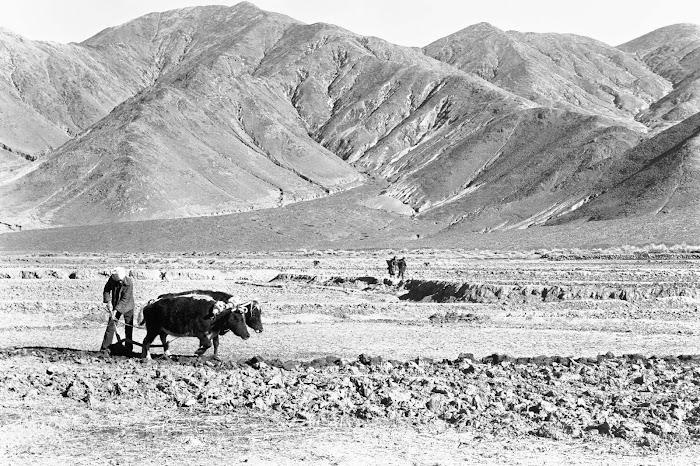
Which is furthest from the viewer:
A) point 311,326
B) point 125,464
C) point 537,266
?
point 537,266

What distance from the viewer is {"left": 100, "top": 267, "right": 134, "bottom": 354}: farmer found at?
16.0 meters

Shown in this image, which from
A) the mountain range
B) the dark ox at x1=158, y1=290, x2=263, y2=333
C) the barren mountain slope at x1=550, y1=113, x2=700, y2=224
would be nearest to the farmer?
the dark ox at x1=158, y1=290, x2=263, y2=333

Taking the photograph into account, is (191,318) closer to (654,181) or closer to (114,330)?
(114,330)

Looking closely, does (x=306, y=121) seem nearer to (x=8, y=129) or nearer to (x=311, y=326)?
(x=8, y=129)

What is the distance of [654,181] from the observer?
9550 centimetres

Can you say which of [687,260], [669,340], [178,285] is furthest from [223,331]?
[687,260]

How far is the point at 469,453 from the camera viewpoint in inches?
384

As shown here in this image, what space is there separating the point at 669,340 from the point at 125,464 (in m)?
14.6

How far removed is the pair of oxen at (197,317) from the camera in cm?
1554

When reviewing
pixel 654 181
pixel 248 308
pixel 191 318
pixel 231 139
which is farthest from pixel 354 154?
pixel 191 318

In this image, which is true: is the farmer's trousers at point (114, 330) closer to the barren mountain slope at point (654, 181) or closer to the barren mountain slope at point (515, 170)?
the barren mountain slope at point (654, 181)

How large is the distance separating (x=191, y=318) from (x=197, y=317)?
0.37ft

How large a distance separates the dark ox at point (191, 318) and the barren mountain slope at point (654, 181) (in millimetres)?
68683

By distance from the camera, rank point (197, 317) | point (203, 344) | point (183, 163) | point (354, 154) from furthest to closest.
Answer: point (354, 154)
point (183, 163)
point (203, 344)
point (197, 317)
